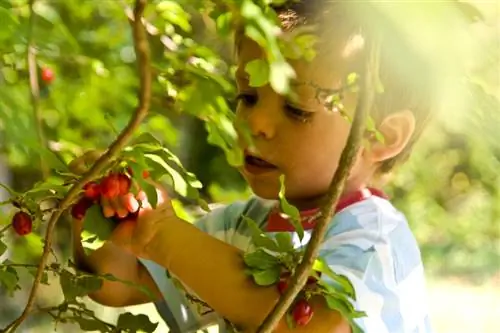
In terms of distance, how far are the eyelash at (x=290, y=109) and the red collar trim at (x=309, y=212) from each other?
0.08 meters

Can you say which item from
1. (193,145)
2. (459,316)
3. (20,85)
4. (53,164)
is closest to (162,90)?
(53,164)

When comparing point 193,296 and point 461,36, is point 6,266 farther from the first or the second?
point 461,36

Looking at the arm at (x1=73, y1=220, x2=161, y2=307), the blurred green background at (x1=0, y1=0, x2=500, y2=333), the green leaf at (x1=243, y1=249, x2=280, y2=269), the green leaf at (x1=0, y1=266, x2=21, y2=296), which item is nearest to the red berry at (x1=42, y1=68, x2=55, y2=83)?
the blurred green background at (x1=0, y1=0, x2=500, y2=333)

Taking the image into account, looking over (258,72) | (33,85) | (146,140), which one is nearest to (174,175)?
(146,140)

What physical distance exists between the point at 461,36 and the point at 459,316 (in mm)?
1933

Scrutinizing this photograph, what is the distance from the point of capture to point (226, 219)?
3.20 feet

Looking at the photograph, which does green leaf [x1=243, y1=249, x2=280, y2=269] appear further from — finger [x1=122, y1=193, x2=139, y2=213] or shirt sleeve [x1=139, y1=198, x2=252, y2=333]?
shirt sleeve [x1=139, y1=198, x2=252, y2=333]

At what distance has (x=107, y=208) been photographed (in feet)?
2.30

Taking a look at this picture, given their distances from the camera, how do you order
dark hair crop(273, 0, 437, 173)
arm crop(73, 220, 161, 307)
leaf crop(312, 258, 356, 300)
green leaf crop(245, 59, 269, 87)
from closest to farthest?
1. dark hair crop(273, 0, 437, 173)
2. green leaf crop(245, 59, 269, 87)
3. leaf crop(312, 258, 356, 300)
4. arm crop(73, 220, 161, 307)

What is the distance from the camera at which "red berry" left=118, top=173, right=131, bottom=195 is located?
2.22 ft

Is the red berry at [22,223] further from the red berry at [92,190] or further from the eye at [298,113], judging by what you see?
the eye at [298,113]

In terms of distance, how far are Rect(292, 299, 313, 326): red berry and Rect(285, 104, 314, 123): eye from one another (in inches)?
7.3

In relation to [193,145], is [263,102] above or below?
above

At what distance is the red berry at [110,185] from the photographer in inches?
26.4
